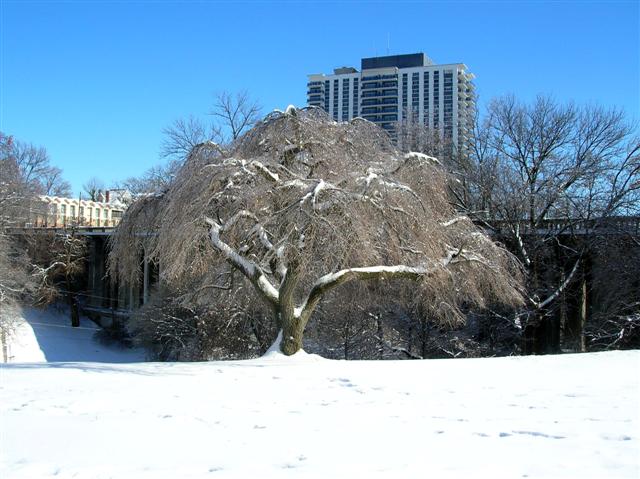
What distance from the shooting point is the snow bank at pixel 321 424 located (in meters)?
4.73

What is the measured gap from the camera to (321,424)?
6.07 metres

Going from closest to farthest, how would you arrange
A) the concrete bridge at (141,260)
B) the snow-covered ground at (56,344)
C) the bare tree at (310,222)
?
the bare tree at (310,222)
the concrete bridge at (141,260)
the snow-covered ground at (56,344)

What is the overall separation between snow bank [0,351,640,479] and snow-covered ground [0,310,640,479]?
0.7 inches

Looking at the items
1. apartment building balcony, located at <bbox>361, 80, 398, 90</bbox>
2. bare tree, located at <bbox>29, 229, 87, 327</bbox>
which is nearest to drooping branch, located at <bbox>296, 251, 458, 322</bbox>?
bare tree, located at <bbox>29, 229, 87, 327</bbox>

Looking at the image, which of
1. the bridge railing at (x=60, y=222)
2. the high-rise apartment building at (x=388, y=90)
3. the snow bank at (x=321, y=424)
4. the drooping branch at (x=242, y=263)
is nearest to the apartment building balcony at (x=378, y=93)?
the high-rise apartment building at (x=388, y=90)

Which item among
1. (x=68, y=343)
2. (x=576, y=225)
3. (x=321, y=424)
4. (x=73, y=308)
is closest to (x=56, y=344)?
(x=68, y=343)

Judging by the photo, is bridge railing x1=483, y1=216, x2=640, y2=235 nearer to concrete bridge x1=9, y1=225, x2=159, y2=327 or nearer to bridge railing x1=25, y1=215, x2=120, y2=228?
bridge railing x1=25, y1=215, x2=120, y2=228

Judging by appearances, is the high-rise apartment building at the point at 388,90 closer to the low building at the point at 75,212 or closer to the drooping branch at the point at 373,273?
the low building at the point at 75,212

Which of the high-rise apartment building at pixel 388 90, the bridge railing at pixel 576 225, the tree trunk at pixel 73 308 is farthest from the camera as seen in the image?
the high-rise apartment building at pixel 388 90

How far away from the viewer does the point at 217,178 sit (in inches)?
455

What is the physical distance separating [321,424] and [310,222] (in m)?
4.84

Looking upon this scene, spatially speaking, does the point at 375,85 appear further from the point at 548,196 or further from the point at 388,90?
the point at 548,196

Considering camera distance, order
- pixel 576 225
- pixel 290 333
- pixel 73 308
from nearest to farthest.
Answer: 1. pixel 290 333
2. pixel 576 225
3. pixel 73 308

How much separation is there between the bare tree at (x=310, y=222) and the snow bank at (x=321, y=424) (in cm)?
240
